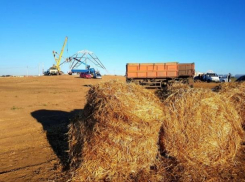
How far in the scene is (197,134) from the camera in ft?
13.6

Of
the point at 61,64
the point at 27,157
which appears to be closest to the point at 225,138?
the point at 27,157

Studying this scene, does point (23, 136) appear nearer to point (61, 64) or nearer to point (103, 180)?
point (103, 180)

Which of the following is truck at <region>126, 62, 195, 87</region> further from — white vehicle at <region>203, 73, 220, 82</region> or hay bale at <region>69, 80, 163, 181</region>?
hay bale at <region>69, 80, 163, 181</region>

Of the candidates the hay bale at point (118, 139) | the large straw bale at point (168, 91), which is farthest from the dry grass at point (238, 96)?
the hay bale at point (118, 139)

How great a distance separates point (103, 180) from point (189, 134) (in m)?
1.90

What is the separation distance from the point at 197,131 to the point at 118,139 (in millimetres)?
1684

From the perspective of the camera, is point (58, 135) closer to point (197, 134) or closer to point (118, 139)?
point (118, 139)

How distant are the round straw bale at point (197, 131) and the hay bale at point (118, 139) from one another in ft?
1.48

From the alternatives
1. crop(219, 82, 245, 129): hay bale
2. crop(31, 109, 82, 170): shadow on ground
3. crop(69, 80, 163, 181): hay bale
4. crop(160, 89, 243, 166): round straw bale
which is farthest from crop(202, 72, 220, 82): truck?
crop(69, 80, 163, 181): hay bale

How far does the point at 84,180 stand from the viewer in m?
3.55

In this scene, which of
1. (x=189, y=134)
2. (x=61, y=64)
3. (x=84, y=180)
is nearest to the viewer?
(x=84, y=180)

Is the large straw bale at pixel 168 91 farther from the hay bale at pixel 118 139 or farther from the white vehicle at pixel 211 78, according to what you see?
the white vehicle at pixel 211 78

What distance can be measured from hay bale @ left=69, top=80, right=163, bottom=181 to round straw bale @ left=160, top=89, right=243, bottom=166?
45 cm

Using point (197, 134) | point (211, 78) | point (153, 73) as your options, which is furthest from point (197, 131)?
point (211, 78)
